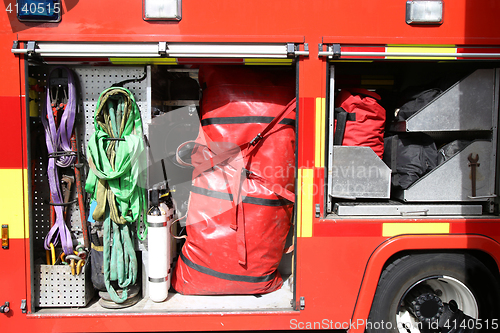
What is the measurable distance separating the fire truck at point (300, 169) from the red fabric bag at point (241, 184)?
0.07m

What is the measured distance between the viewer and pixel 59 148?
7.15ft

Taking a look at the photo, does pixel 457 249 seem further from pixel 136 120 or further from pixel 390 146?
pixel 136 120

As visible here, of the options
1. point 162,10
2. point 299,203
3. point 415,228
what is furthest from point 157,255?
point 415,228

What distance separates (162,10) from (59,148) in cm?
124

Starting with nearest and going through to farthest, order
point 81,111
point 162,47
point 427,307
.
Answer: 1. point 162,47
2. point 427,307
3. point 81,111

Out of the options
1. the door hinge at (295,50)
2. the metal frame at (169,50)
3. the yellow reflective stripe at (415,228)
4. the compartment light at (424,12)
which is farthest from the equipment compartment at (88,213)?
the compartment light at (424,12)

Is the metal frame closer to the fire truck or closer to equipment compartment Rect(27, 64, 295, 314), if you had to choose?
the fire truck

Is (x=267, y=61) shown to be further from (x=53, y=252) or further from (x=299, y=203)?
(x=53, y=252)

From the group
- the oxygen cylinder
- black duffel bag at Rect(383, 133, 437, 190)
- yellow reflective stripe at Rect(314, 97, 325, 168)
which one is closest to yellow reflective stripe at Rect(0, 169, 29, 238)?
the oxygen cylinder

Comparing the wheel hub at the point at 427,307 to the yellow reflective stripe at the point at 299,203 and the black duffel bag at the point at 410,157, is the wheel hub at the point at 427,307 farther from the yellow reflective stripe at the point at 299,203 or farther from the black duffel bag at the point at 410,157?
the yellow reflective stripe at the point at 299,203

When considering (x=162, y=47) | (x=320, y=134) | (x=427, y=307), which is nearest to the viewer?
(x=162, y=47)

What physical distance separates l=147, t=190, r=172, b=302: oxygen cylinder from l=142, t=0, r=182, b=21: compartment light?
1237 mm

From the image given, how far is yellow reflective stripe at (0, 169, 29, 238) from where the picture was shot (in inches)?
77.2

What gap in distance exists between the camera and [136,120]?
2.23 m
